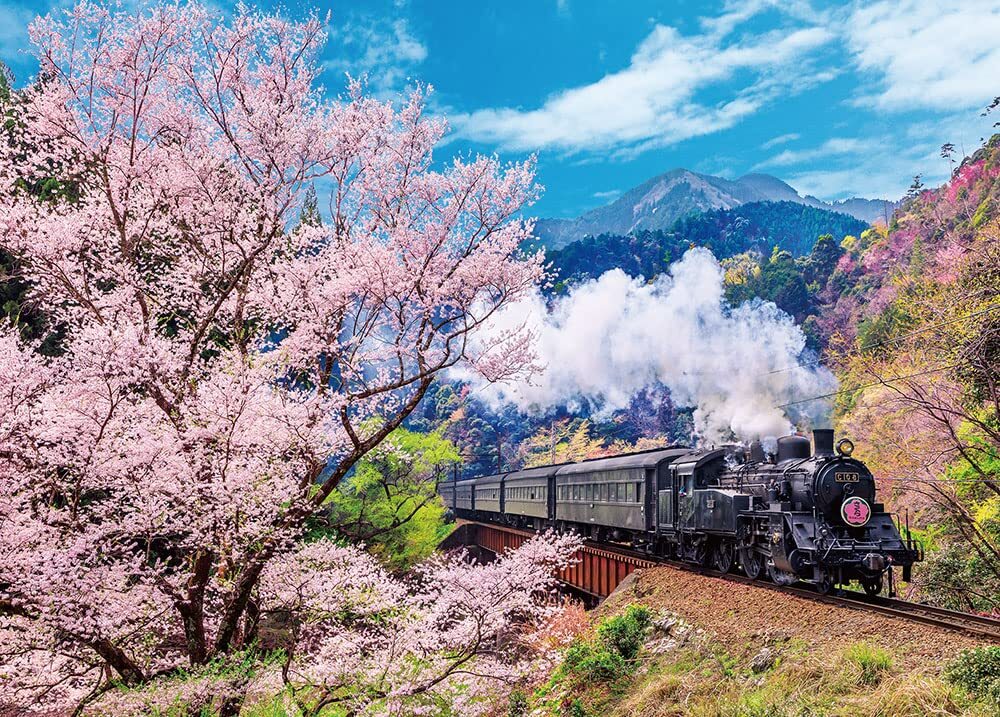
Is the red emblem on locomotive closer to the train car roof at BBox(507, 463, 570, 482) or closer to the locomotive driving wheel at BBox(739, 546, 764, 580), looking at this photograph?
the locomotive driving wheel at BBox(739, 546, 764, 580)

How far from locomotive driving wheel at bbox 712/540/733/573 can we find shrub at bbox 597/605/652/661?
235 cm

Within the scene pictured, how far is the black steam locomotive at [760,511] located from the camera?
1176cm

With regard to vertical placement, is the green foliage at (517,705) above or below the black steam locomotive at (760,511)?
below

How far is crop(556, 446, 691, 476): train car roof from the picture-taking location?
18.8 m

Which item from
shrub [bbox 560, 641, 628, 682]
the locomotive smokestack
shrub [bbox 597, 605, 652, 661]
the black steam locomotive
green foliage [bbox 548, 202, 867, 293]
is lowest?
shrub [bbox 560, 641, 628, 682]

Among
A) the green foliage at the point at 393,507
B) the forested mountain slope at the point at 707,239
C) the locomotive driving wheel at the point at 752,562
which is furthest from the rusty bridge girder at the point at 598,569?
the forested mountain slope at the point at 707,239

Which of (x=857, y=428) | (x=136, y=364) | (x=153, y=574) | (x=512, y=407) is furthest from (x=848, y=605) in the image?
(x=512, y=407)

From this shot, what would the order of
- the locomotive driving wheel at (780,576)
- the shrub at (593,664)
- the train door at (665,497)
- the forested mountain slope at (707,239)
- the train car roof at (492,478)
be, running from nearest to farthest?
1. the shrub at (593,664)
2. the locomotive driving wheel at (780,576)
3. the train door at (665,497)
4. the train car roof at (492,478)
5. the forested mountain slope at (707,239)

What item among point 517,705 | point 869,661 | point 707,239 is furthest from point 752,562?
point 707,239

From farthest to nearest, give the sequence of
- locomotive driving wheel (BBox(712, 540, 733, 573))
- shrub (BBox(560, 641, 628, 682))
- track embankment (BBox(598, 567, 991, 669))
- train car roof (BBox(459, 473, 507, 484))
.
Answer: train car roof (BBox(459, 473, 507, 484))
locomotive driving wheel (BBox(712, 540, 733, 573))
shrub (BBox(560, 641, 628, 682))
track embankment (BBox(598, 567, 991, 669))

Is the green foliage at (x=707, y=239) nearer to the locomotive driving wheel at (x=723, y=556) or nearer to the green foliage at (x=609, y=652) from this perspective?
the locomotive driving wheel at (x=723, y=556)

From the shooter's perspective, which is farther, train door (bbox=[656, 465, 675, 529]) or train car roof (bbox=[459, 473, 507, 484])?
train car roof (bbox=[459, 473, 507, 484])

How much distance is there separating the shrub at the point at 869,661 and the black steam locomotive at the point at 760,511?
3.16 m

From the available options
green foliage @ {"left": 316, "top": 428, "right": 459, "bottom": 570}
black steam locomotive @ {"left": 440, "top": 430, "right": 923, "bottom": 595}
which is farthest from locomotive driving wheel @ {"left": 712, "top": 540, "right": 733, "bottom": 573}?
green foliage @ {"left": 316, "top": 428, "right": 459, "bottom": 570}
